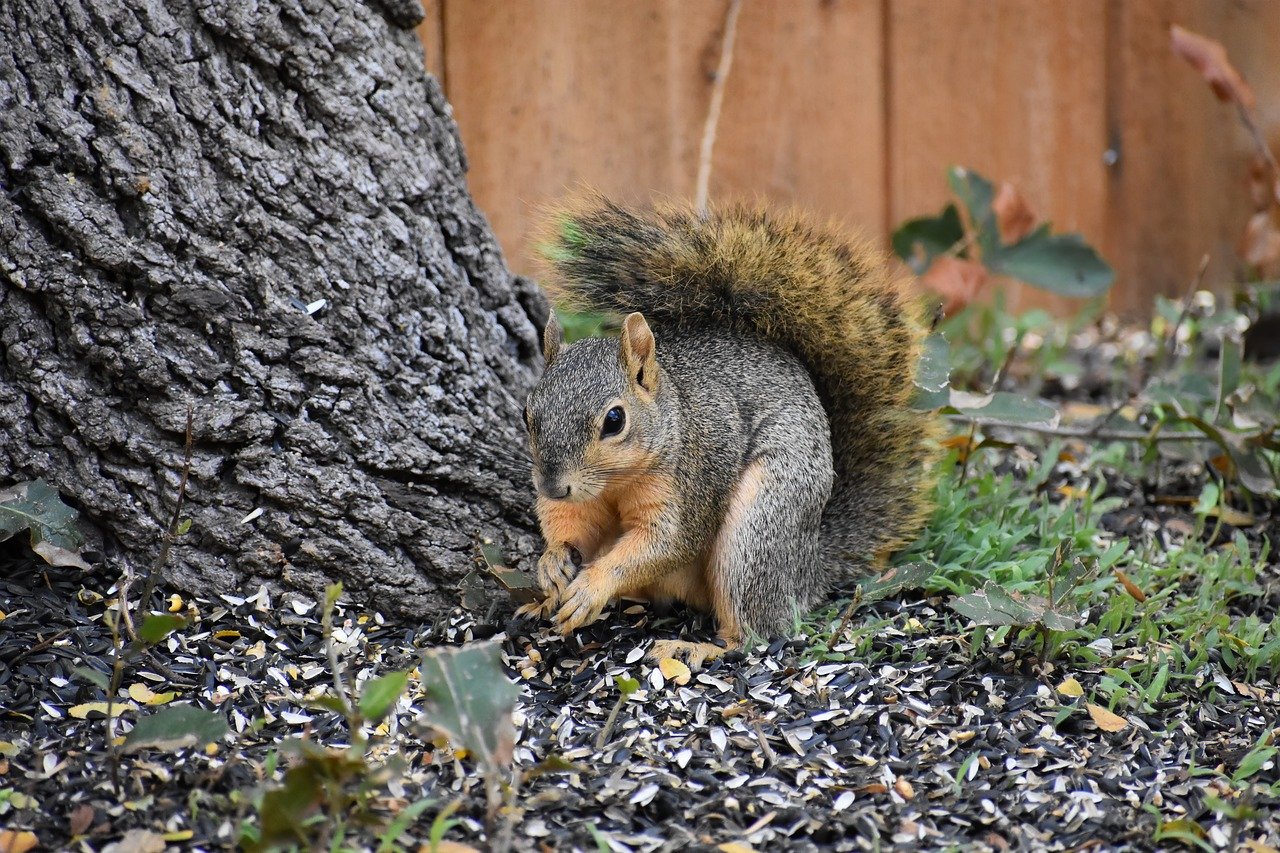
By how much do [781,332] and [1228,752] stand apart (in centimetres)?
110

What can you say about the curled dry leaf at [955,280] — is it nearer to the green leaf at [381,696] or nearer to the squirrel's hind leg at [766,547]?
the squirrel's hind leg at [766,547]

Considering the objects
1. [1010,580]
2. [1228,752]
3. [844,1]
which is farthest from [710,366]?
[844,1]

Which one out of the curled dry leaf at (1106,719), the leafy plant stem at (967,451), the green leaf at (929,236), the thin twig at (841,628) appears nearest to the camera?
the curled dry leaf at (1106,719)

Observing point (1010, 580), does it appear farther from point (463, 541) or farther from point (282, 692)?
point (282, 692)

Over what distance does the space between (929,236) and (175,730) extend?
261 cm

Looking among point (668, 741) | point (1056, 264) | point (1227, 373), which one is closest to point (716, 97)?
point (1056, 264)

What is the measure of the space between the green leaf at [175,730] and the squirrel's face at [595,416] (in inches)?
26.5

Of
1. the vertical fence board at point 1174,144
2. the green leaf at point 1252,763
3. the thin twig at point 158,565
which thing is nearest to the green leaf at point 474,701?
the thin twig at point 158,565

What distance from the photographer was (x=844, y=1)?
13.0 ft

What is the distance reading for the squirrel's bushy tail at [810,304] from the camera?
247 centimetres

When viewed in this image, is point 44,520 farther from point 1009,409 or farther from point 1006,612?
point 1009,409

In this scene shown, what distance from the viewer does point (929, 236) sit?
366 centimetres

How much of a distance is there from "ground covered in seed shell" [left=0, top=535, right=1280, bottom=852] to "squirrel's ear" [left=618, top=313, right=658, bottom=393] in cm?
48

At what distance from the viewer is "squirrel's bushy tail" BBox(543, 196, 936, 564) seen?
2.47 metres
